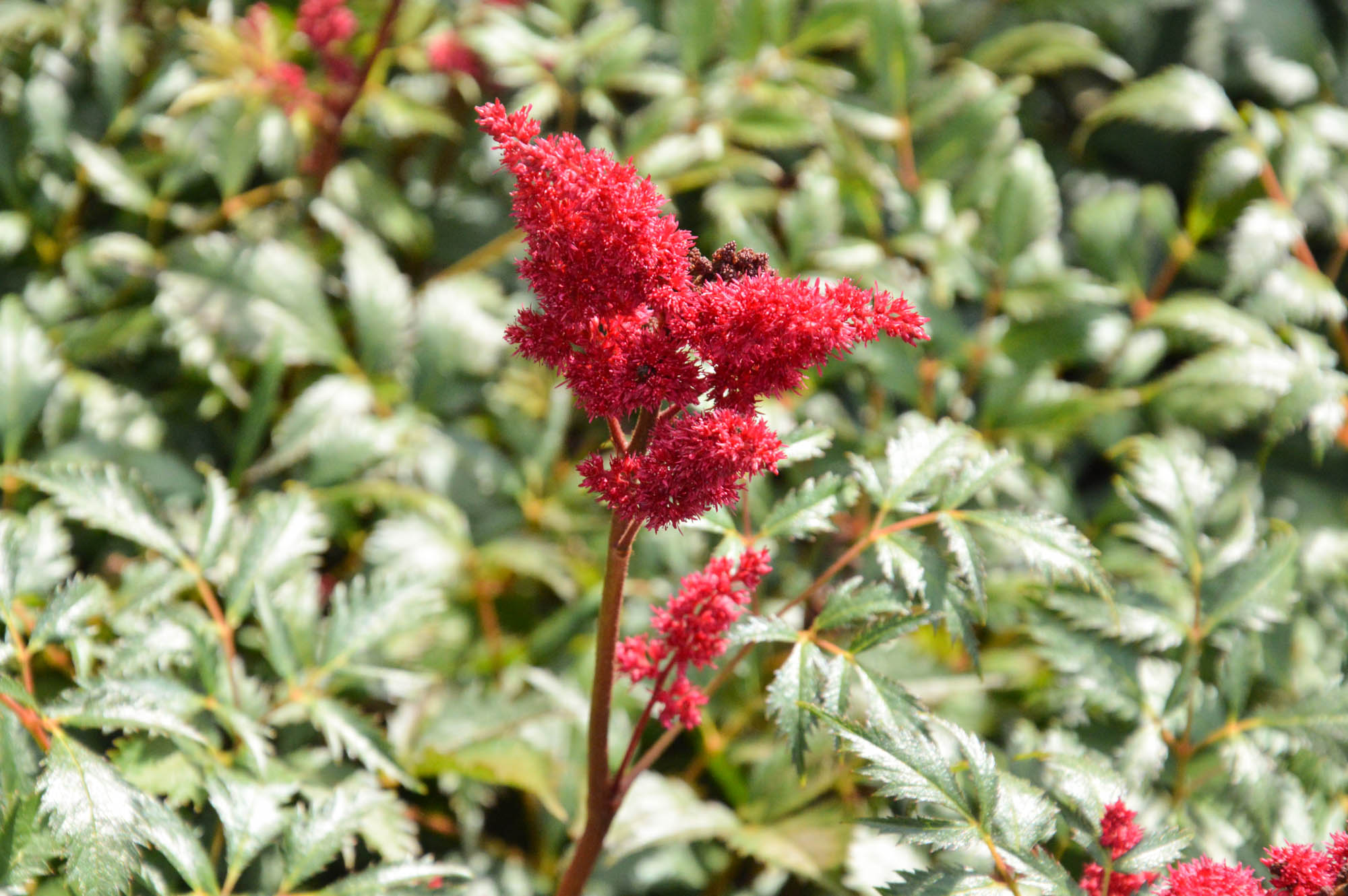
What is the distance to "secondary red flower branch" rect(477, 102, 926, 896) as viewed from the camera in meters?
1.00

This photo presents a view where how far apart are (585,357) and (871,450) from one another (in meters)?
1.13

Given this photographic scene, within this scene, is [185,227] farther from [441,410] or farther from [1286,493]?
[1286,493]

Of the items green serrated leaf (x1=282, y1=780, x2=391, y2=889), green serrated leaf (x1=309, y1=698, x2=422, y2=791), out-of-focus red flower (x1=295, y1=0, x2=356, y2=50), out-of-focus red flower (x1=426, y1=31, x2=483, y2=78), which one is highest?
out-of-focus red flower (x1=295, y1=0, x2=356, y2=50)

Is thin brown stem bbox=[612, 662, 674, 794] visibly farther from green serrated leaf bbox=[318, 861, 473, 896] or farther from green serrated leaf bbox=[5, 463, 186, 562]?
green serrated leaf bbox=[5, 463, 186, 562]

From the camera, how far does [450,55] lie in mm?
2572

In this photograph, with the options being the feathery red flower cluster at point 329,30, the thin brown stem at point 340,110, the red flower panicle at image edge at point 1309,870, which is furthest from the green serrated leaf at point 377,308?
the red flower panicle at image edge at point 1309,870

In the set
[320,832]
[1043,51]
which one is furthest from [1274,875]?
[1043,51]

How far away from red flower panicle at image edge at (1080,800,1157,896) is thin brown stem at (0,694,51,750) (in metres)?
1.35

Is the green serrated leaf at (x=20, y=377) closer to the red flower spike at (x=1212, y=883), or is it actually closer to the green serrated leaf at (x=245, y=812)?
the green serrated leaf at (x=245, y=812)

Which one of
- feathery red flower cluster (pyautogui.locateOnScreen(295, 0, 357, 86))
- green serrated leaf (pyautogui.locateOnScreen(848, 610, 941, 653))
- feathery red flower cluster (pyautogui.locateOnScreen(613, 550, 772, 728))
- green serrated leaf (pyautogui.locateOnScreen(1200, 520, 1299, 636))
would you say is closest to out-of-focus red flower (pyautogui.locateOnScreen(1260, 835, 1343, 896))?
green serrated leaf (pyautogui.locateOnScreen(848, 610, 941, 653))

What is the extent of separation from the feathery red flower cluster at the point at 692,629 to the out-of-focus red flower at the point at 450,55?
184cm

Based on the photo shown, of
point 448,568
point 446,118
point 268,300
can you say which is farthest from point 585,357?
point 446,118

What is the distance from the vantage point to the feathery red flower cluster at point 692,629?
121cm

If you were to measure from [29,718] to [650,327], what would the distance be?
0.99 m
